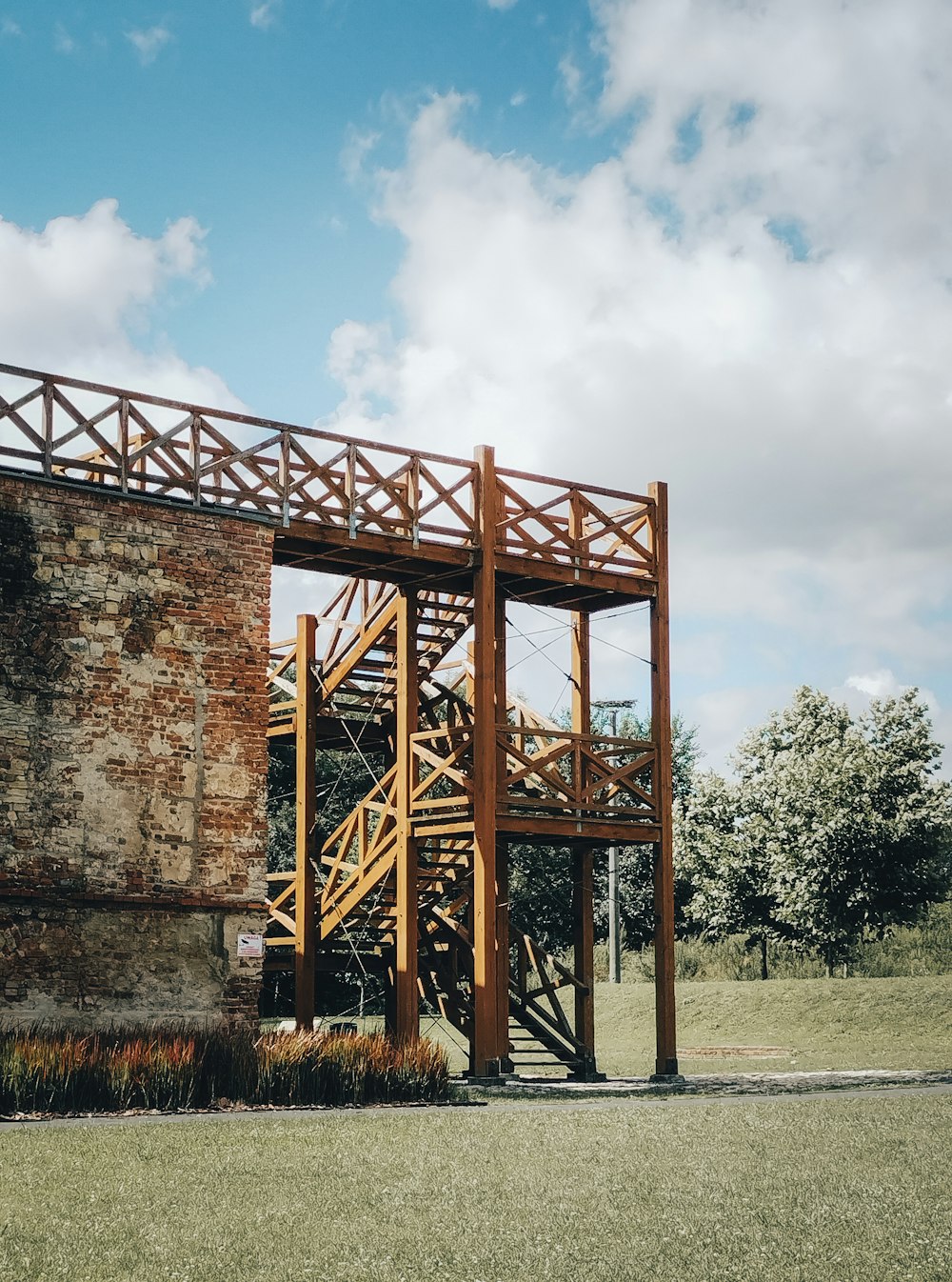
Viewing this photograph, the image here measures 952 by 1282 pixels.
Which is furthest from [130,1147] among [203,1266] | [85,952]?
[85,952]

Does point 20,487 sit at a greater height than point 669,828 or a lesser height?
greater

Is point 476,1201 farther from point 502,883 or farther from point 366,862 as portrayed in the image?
point 366,862

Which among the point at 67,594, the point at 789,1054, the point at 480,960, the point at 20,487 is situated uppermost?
the point at 20,487

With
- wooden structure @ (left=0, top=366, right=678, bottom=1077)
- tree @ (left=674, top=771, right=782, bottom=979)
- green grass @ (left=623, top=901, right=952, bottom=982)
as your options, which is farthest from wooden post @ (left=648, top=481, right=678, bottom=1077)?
tree @ (left=674, top=771, right=782, bottom=979)

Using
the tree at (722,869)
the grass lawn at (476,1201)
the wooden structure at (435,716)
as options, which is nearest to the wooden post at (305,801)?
the wooden structure at (435,716)

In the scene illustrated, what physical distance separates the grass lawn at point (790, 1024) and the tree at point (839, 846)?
4574mm

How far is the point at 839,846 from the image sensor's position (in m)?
42.1

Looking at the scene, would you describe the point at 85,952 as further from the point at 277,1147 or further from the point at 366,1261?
the point at 366,1261

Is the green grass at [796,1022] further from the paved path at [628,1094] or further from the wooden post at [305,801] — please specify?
the wooden post at [305,801]

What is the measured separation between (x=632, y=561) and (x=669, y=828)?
3.99 metres

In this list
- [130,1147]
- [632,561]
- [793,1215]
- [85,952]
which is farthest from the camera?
[632,561]

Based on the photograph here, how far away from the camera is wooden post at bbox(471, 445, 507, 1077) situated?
22.1 meters

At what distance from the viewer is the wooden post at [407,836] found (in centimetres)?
2306

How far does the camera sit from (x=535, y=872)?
46.9m
